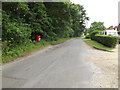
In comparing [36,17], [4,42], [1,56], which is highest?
[36,17]

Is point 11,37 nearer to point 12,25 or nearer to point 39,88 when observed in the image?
point 12,25

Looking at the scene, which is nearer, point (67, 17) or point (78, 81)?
point (78, 81)

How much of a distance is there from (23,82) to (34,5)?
7.92 m

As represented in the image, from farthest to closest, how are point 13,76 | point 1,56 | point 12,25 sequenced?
point 12,25 → point 1,56 → point 13,76

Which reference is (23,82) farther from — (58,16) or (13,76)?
(58,16)

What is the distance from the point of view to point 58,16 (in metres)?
13.8

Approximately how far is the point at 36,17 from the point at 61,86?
8298mm

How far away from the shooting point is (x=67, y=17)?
1448cm

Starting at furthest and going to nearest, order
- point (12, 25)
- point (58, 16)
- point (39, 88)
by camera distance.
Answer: point (58, 16), point (12, 25), point (39, 88)

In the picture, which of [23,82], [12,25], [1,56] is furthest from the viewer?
[12,25]

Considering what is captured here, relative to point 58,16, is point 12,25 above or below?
below

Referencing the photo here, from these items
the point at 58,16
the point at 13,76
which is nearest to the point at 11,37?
the point at 13,76

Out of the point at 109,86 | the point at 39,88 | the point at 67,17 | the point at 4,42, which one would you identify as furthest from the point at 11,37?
the point at 67,17

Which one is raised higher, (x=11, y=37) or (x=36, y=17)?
(x=36, y=17)
